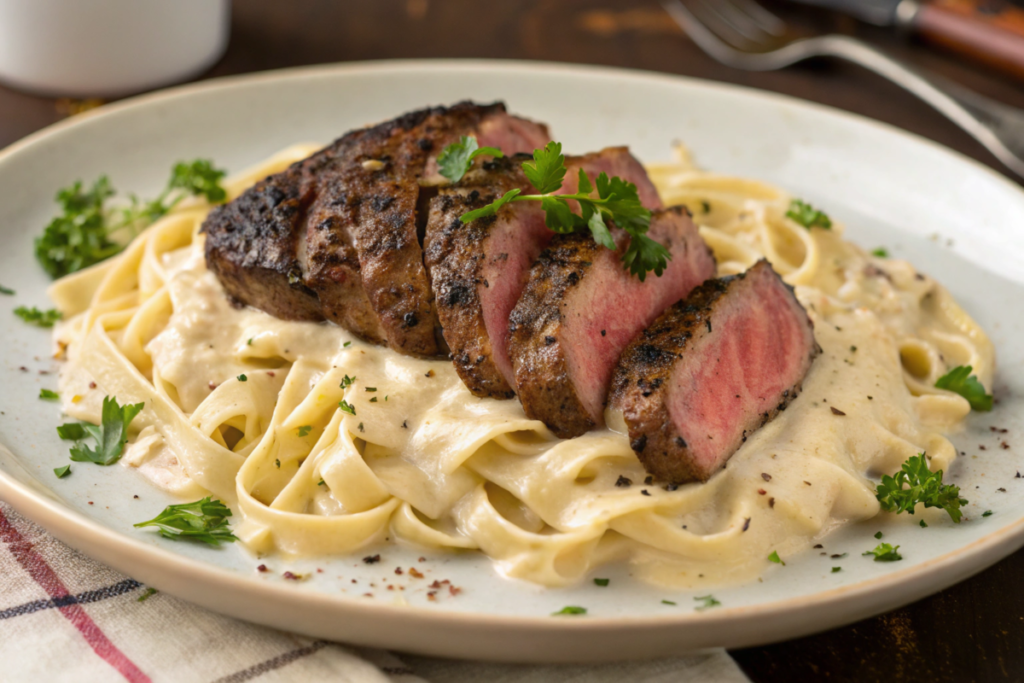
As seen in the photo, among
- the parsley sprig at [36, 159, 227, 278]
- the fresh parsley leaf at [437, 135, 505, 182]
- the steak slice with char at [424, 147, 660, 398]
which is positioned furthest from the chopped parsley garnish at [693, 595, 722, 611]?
the parsley sprig at [36, 159, 227, 278]

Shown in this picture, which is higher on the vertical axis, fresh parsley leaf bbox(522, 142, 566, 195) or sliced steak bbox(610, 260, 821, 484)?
fresh parsley leaf bbox(522, 142, 566, 195)

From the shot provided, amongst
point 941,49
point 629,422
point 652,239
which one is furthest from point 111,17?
point 941,49

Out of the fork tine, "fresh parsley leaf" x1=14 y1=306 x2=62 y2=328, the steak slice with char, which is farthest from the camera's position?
the fork tine

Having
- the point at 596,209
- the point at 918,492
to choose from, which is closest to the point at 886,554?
the point at 918,492

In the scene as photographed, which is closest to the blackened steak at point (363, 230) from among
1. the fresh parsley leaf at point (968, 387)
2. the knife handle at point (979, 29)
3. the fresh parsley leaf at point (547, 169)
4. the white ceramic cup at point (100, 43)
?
the fresh parsley leaf at point (547, 169)

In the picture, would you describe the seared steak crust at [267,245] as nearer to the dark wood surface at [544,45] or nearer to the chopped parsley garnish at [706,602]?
the chopped parsley garnish at [706,602]

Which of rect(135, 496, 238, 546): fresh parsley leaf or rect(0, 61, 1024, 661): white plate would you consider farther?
rect(135, 496, 238, 546): fresh parsley leaf

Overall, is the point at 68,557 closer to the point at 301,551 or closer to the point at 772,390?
the point at 301,551

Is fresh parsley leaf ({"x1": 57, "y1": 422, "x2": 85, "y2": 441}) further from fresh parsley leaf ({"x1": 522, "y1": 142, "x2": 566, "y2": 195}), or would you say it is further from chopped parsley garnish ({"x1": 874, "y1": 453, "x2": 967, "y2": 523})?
chopped parsley garnish ({"x1": 874, "y1": 453, "x2": 967, "y2": 523})
